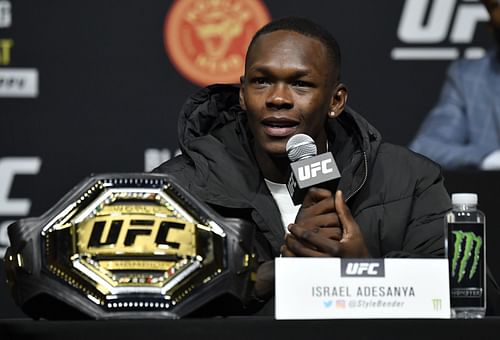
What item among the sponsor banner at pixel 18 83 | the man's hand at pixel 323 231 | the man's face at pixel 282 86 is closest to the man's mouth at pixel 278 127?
the man's face at pixel 282 86

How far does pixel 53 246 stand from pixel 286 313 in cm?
27

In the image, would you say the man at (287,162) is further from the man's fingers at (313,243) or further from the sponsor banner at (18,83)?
the sponsor banner at (18,83)

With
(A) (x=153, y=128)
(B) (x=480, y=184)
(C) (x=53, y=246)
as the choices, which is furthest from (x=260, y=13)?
(C) (x=53, y=246)

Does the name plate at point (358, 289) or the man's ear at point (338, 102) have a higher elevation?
the man's ear at point (338, 102)

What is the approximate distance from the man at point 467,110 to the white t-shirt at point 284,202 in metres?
1.02

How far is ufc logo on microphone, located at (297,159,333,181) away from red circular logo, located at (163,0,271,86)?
1.61 meters

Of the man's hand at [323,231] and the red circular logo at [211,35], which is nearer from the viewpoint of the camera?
the man's hand at [323,231]

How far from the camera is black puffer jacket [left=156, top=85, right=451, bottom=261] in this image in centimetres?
198

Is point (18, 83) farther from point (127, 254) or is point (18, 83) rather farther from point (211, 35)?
point (127, 254)

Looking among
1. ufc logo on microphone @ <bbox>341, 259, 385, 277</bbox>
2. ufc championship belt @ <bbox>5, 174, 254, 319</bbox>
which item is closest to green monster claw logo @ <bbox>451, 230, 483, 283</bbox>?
ufc logo on microphone @ <bbox>341, 259, 385, 277</bbox>

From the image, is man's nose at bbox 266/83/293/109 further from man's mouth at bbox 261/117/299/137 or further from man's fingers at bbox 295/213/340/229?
man's fingers at bbox 295/213/340/229

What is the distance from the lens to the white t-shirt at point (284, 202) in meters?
2.07

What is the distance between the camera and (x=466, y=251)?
141cm

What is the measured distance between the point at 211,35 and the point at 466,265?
5.94 feet
